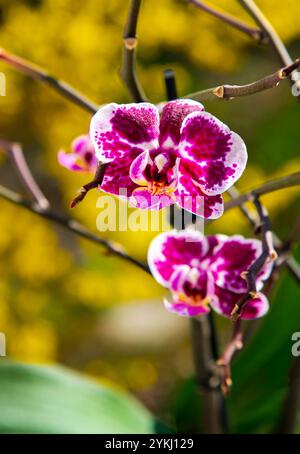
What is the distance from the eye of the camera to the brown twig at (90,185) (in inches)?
14.6

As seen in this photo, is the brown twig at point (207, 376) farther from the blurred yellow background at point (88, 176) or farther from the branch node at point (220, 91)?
the blurred yellow background at point (88, 176)

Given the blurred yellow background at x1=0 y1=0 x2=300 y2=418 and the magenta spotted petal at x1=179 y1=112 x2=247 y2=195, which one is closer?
the magenta spotted petal at x1=179 y1=112 x2=247 y2=195

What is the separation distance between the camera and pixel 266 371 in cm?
86

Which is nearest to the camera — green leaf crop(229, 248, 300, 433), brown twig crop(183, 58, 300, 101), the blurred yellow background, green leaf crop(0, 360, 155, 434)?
brown twig crop(183, 58, 300, 101)

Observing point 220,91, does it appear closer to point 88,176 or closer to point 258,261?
point 258,261

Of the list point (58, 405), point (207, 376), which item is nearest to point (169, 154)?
Result: point (207, 376)

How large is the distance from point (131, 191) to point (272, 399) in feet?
1.59

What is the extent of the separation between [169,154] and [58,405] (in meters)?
0.40

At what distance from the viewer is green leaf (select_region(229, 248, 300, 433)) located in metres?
0.82

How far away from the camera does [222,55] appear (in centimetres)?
145

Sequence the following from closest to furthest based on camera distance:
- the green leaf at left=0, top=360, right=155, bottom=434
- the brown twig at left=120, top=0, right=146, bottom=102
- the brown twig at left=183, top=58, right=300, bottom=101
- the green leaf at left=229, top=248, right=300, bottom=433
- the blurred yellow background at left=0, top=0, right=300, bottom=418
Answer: the brown twig at left=183, top=58, right=300, bottom=101
the brown twig at left=120, top=0, right=146, bottom=102
the green leaf at left=0, top=360, right=155, bottom=434
the green leaf at left=229, top=248, right=300, bottom=433
the blurred yellow background at left=0, top=0, right=300, bottom=418

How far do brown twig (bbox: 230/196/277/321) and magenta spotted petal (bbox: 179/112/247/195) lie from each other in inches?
2.1

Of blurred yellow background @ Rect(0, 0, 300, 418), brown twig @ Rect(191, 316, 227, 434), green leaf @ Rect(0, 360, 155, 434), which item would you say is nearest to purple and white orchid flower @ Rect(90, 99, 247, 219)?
brown twig @ Rect(191, 316, 227, 434)

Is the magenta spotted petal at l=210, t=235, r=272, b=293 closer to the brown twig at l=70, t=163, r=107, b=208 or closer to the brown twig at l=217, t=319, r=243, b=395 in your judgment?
the brown twig at l=217, t=319, r=243, b=395
